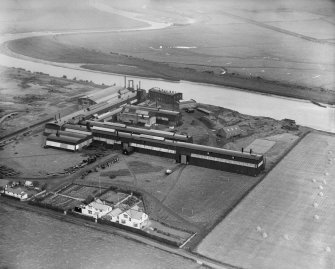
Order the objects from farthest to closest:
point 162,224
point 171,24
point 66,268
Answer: point 171,24 < point 162,224 < point 66,268

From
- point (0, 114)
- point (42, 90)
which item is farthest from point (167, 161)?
point (42, 90)

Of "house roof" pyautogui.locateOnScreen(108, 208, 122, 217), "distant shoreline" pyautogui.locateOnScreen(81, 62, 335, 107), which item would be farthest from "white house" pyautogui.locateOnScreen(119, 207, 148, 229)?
"distant shoreline" pyautogui.locateOnScreen(81, 62, 335, 107)

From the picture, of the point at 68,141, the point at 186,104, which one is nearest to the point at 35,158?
the point at 68,141

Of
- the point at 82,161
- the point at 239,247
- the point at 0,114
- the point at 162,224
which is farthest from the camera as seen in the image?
the point at 0,114

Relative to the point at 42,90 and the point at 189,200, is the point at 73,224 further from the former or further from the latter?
the point at 42,90

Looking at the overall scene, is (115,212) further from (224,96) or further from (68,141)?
(224,96)

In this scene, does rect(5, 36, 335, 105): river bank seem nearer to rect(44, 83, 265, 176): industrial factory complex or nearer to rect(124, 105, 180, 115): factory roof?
rect(44, 83, 265, 176): industrial factory complex

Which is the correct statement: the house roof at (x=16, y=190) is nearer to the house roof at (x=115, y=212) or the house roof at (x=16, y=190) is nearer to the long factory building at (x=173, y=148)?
the house roof at (x=115, y=212)
